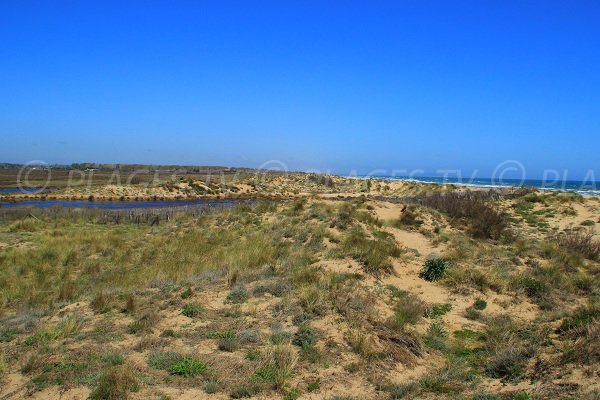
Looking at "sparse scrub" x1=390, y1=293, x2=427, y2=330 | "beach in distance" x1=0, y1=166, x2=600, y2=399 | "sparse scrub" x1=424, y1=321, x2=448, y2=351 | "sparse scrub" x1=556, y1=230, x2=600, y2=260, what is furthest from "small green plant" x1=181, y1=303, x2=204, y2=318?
"sparse scrub" x1=556, y1=230, x2=600, y2=260

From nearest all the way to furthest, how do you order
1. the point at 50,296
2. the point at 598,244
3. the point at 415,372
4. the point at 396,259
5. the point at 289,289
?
the point at 415,372 < the point at 289,289 < the point at 50,296 < the point at 396,259 < the point at 598,244

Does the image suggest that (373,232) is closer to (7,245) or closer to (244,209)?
(244,209)

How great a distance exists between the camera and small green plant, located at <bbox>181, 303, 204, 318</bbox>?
7.82m

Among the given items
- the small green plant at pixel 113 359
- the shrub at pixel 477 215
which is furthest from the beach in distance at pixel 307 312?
the shrub at pixel 477 215

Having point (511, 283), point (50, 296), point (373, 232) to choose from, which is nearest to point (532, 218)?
point (373, 232)

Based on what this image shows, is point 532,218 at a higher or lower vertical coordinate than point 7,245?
higher

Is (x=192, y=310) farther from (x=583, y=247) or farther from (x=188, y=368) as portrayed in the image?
(x=583, y=247)

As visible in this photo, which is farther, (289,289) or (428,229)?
(428,229)

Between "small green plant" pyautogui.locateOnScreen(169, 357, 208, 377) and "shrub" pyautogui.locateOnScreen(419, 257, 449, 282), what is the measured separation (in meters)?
6.56

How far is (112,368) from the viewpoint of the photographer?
5.59 metres

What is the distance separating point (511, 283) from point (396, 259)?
9.36ft

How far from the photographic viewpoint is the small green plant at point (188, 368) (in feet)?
18.9

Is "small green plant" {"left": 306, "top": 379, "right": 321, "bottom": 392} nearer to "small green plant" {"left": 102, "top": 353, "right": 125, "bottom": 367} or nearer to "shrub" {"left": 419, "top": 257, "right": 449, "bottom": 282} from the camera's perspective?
"small green plant" {"left": 102, "top": 353, "right": 125, "bottom": 367}

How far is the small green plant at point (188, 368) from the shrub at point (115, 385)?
24.0 inches
